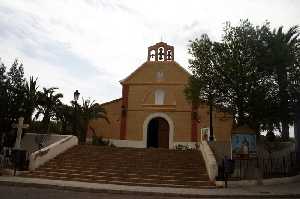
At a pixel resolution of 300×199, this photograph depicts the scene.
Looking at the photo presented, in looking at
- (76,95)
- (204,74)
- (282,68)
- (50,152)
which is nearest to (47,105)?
(76,95)

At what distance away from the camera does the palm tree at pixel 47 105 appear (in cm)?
2270

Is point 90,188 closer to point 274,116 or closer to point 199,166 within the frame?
point 199,166

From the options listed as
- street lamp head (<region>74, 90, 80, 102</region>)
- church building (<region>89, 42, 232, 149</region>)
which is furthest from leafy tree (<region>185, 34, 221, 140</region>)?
street lamp head (<region>74, 90, 80, 102</region>)

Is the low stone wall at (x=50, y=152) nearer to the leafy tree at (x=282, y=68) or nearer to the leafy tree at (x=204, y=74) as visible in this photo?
the leafy tree at (x=204, y=74)

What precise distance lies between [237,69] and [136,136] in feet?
38.1

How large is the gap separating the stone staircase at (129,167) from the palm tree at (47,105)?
404cm

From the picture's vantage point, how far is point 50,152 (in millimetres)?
17500

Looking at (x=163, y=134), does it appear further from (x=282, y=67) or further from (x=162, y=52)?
(x=282, y=67)

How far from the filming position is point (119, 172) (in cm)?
1555

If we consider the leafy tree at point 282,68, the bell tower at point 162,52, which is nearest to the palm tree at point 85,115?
the bell tower at point 162,52

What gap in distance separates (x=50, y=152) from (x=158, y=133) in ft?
35.0

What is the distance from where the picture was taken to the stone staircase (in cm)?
1427

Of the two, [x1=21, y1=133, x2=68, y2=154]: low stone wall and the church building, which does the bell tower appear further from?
[x1=21, y1=133, x2=68, y2=154]: low stone wall

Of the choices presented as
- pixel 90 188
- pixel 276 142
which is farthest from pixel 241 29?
pixel 90 188
